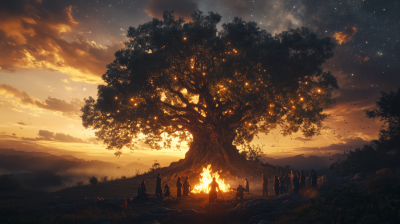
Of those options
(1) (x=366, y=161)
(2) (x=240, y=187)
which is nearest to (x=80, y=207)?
(2) (x=240, y=187)

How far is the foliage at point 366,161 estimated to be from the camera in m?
30.6

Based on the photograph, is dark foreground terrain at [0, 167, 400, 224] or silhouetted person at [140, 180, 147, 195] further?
silhouetted person at [140, 180, 147, 195]

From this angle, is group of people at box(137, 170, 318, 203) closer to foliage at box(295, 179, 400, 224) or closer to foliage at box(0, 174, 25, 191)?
foliage at box(295, 179, 400, 224)

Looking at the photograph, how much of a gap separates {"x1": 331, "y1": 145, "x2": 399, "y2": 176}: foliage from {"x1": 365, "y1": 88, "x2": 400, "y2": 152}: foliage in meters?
1.48

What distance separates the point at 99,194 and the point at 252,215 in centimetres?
1598

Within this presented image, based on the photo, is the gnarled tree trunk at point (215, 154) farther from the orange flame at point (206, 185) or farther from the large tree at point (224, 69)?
the large tree at point (224, 69)

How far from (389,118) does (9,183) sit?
174ft

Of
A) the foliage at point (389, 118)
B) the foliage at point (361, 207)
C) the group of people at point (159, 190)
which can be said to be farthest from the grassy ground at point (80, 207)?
the foliage at point (389, 118)

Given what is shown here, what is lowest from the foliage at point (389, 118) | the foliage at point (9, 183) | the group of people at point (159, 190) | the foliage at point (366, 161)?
the foliage at point (9, 183)

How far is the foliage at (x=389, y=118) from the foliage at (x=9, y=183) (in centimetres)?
5081

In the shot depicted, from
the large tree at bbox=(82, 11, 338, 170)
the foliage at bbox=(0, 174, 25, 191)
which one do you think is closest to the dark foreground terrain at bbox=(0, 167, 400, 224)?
the foliage at bbox=(0, 174, 25, 191)

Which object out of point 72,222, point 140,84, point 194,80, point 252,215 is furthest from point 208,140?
point 72,222

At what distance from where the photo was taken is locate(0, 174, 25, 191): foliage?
22.7 metres

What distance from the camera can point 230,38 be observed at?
22297 mm
